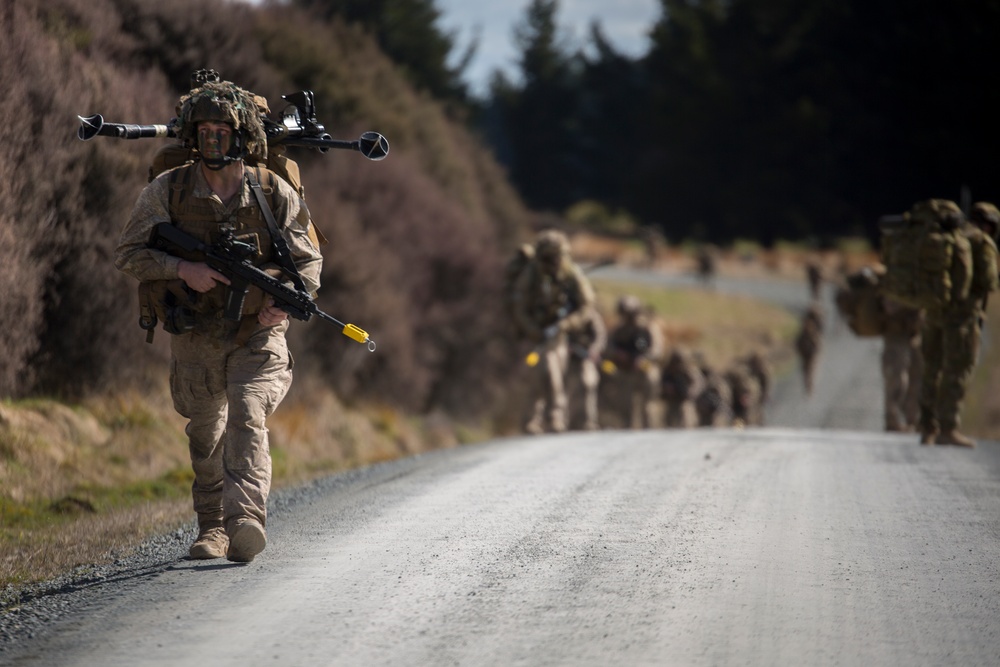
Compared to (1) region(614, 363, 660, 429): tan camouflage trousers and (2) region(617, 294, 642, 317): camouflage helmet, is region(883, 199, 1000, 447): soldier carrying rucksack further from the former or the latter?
(1) region(614, 363, 660, 429): tan camouflage trousers

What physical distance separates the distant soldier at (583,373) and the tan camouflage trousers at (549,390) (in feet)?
2.37

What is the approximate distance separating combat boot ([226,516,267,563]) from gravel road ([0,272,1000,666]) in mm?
107

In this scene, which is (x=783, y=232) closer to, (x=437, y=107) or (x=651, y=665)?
(x=437, y=107)

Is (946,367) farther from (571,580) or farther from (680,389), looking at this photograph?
(680,389)

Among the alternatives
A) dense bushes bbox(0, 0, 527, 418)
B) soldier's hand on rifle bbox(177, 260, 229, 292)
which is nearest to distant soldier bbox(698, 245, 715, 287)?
dense bushes bbox(0, 0, 527, 418)

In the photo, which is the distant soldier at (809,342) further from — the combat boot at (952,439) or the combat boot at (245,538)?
the combat boot at (245,538)

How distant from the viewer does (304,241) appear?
716 cm

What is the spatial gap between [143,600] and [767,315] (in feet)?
125

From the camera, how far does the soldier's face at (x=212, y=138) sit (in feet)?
22.3

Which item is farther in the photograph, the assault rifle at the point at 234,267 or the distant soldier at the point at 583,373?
the distant soldier at the point at 583,373

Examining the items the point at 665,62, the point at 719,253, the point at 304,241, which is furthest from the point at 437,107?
the point at 665,62

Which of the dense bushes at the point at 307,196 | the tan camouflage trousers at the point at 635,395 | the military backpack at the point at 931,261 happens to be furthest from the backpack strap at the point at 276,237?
the tan camouflage trousers at the point at 635,395

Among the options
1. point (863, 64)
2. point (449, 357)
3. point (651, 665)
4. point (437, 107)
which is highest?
point (863, 64)

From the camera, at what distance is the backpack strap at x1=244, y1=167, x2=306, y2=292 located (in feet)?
22.8
